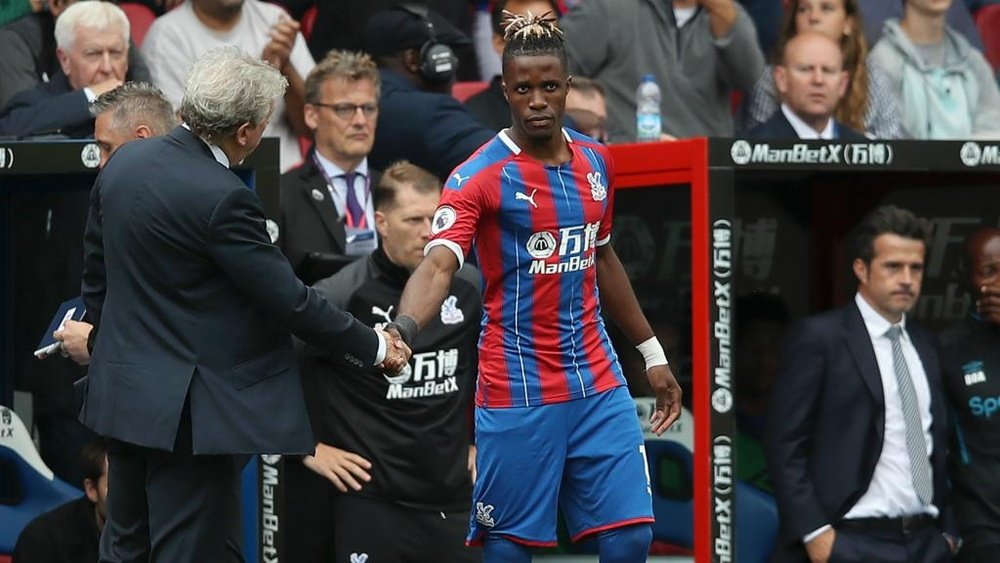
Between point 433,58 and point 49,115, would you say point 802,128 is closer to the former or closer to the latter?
point 433,58

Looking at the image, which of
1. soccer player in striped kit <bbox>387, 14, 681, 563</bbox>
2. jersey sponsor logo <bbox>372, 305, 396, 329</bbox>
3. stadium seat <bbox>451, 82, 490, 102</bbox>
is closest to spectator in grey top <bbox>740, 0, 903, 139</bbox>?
stadium seat <bbox>451, 82, 490, 102</bbox>

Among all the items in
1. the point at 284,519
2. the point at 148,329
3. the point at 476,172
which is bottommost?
the point at 284,519

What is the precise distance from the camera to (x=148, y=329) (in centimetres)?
555

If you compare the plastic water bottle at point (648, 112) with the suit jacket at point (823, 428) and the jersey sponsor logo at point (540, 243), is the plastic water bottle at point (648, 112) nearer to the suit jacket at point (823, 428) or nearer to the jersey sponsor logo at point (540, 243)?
the suit jacket at point (823, 428)

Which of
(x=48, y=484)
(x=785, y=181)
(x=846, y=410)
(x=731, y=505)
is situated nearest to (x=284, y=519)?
(x=48, y=484)

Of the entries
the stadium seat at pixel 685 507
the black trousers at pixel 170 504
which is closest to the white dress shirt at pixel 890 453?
the stadium seat at pixel 685 507

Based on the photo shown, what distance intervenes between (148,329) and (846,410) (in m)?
3.19

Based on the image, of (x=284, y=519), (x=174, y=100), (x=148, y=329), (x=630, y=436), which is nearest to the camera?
(x=148, y=329)

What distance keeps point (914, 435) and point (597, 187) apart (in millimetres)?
2369

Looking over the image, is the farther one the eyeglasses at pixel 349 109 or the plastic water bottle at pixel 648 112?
the plastic water bottle at pixel 648 112

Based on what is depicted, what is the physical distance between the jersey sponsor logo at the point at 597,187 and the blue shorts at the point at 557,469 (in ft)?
2.04

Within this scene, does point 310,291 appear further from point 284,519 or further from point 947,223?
point 947,223

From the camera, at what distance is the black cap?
816cm

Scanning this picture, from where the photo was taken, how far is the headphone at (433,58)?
8125mm
